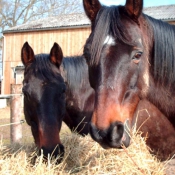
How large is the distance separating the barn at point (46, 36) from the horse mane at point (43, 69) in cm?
1458

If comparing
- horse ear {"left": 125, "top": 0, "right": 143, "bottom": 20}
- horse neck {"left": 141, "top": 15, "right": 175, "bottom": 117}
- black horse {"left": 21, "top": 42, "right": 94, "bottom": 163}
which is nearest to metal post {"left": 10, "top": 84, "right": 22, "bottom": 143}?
black horse {"left": 21, "top": 42, "right": 94, "bottom": 163}

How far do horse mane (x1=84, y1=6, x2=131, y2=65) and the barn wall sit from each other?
53.6ft

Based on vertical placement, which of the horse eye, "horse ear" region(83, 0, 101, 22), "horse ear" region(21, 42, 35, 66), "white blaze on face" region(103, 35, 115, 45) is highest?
"horse ear" region(83, 0, 101, 22)

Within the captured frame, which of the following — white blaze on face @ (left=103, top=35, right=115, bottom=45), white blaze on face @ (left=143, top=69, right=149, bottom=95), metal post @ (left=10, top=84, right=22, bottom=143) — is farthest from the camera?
metal post @ (left=10, top=84, right=22, bottom=143)

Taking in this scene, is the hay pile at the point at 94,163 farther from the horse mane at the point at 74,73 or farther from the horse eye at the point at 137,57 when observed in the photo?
the horse mane at the point at 74,73

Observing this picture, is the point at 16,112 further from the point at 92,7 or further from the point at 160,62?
the point at 160,62

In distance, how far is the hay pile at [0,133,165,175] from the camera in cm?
280

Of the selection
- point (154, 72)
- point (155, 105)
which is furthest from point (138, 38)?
point (155, 105)

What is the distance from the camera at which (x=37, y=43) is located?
2022 centimetres

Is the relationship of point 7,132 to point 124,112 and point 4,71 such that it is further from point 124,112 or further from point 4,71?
point 4,71

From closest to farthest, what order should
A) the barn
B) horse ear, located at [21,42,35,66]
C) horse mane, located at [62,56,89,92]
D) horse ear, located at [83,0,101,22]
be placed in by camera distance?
horse ear, located at [83,0,101,22]
horse ear, located at [21,42,35,66]
horse mane, located at [62,56,89,92]
the barn

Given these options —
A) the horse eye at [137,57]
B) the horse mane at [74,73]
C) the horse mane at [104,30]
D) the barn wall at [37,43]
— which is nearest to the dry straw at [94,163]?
the horse eye at [137,57]

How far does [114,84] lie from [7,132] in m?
8.09

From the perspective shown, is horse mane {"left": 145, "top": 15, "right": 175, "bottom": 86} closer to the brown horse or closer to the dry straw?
the brown horse
